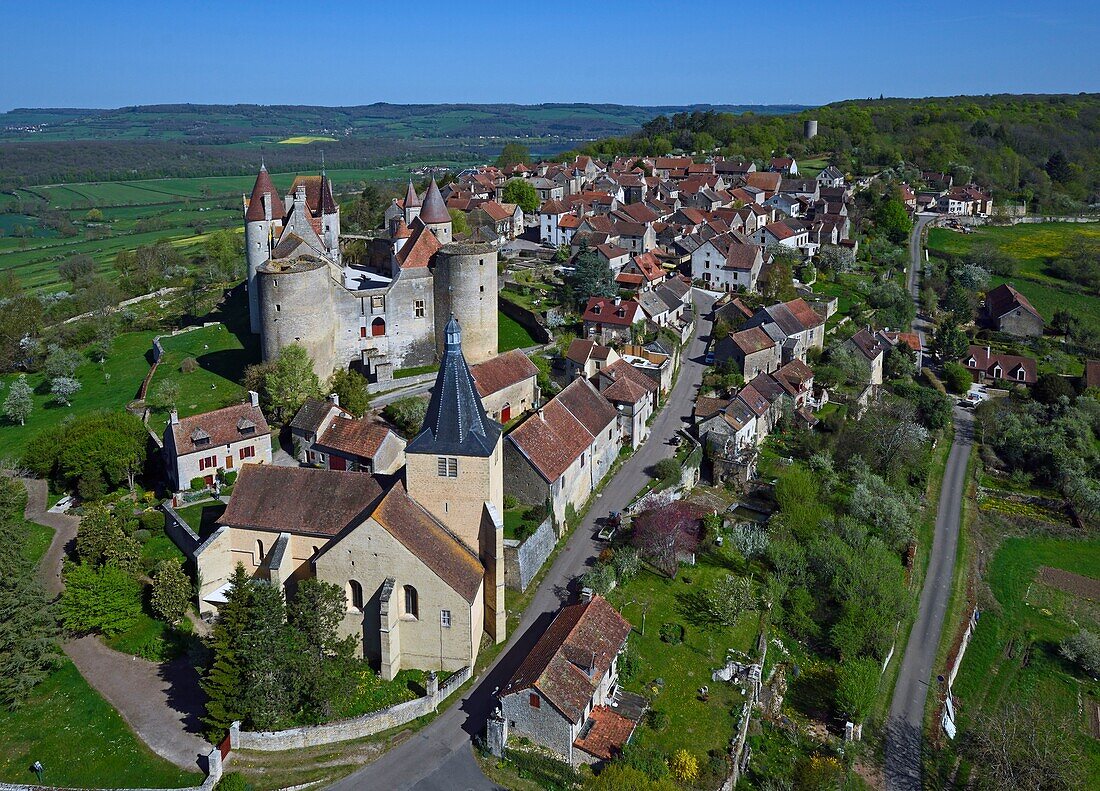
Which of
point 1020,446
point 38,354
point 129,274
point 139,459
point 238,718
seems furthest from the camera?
point 129,274

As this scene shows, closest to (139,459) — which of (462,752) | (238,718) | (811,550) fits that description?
(238,718)

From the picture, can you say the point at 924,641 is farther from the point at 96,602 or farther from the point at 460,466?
the point at 96,602

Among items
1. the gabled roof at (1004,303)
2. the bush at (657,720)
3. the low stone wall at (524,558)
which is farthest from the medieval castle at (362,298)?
the gabled roof at (1004,303)

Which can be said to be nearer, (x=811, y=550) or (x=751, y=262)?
(x=811, y=550)

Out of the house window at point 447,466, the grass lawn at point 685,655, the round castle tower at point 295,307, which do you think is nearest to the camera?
the grass lawn at point 685,655

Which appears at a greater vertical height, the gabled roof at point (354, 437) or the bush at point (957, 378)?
the gabled roof at point (354, 437)

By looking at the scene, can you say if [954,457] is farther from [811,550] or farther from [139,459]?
[139,459]

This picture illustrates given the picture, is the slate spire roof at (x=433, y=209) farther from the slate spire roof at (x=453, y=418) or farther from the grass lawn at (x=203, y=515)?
the slate spire roof at (x=453, y=418)
